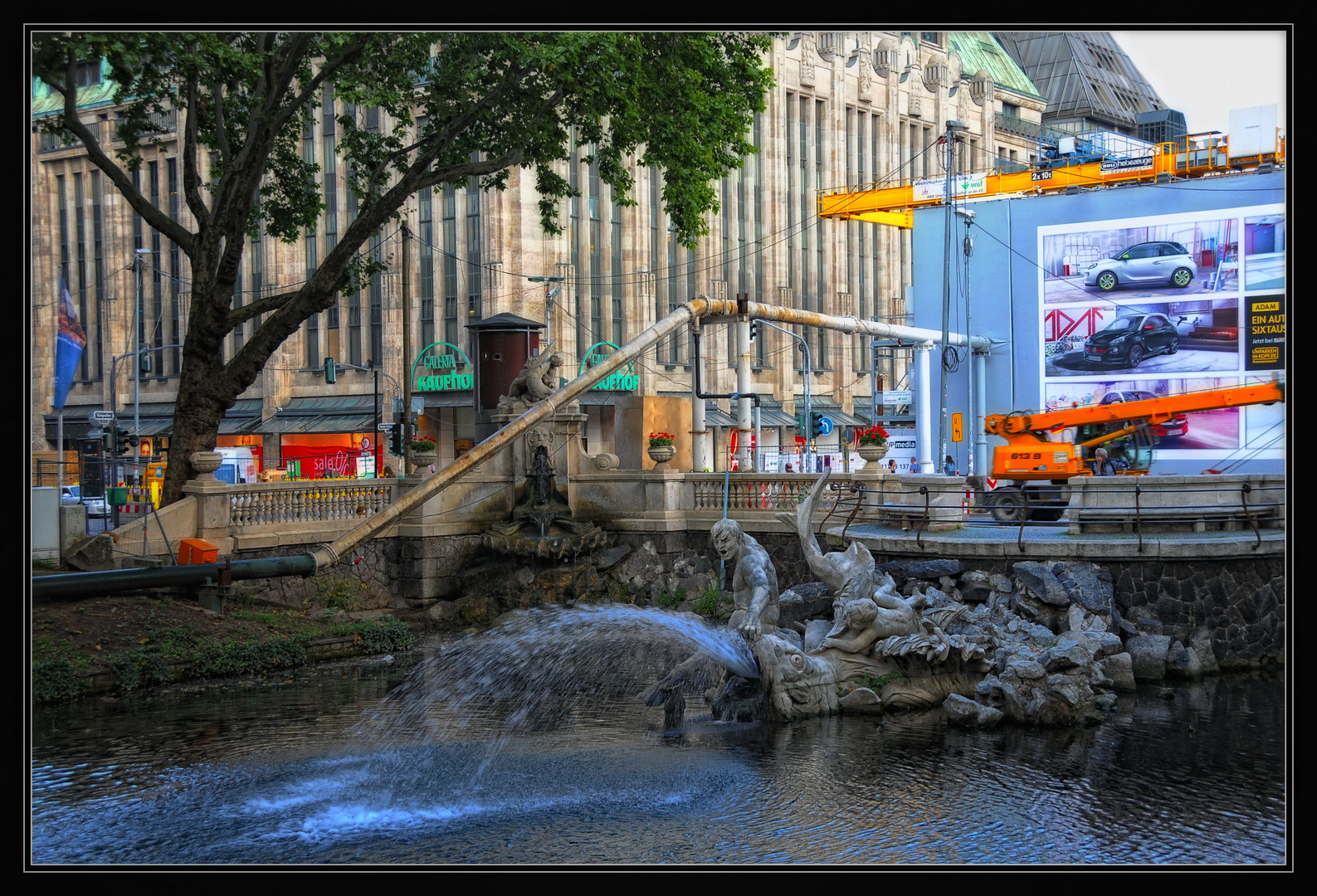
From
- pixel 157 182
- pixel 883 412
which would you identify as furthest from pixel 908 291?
pixel 157 182

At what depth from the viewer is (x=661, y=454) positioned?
26781 mm

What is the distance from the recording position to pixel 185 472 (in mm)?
23391

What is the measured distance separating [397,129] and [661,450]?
327 inches

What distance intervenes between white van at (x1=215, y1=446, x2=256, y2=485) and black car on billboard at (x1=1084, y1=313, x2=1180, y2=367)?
25.4m

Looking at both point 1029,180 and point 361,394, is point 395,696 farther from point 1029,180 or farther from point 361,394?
point 361,394

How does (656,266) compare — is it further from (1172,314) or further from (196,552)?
(196,552)

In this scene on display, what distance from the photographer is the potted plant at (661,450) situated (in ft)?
87.8

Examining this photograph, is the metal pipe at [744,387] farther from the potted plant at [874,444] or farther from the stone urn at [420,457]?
the stone urn at [420,457]

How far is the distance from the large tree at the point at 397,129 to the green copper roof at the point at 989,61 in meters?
39.3

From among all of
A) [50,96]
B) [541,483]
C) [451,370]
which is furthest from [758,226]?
[50,96]

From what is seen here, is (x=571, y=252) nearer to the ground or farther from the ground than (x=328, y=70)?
farther from the ground

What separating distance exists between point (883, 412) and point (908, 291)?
4.57 m

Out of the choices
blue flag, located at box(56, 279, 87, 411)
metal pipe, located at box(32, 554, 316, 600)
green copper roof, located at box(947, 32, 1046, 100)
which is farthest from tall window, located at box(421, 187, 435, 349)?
blue flag, located at box(56, 279, 87, 411)
